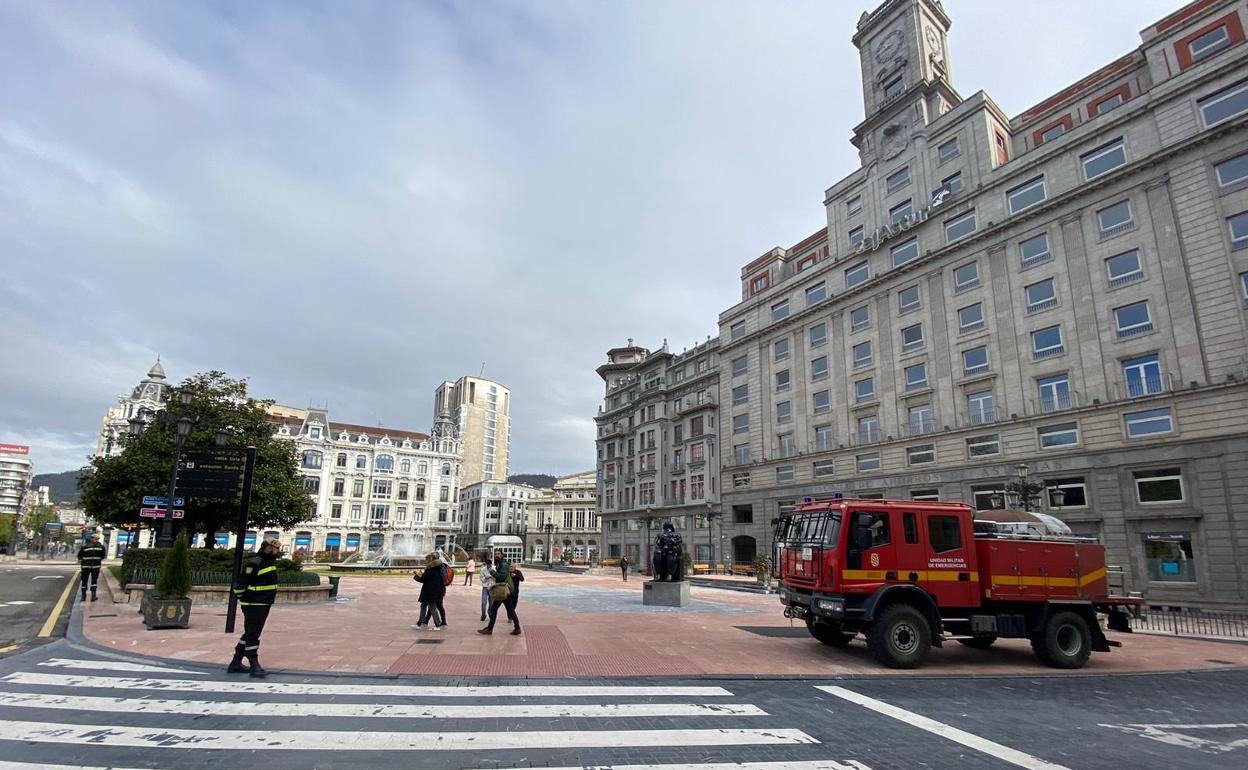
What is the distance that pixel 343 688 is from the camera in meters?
8.43

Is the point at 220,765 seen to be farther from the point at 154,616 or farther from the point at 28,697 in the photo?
the point at 154,616

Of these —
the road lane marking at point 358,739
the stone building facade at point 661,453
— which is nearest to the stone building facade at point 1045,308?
the stone building facade at point 661,453

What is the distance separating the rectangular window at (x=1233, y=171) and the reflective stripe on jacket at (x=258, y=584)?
3665cm

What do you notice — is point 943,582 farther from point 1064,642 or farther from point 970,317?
point 970,317

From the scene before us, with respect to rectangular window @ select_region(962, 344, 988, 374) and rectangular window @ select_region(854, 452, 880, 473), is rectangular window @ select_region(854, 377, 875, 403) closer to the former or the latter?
rectangular window @ select_region(854, 452, 880, 473)

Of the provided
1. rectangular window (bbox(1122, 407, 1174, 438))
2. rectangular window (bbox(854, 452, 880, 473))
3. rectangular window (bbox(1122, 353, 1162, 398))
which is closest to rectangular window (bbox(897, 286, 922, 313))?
rectangular window (bbox(854, 452, 880, 473))

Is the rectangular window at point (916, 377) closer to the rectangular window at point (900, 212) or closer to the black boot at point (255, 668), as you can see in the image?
the rectangular window at point (900, 212)

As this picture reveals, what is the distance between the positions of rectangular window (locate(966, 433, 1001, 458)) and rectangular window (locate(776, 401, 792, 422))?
14.1 m

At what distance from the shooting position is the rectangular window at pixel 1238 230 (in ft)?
82.8

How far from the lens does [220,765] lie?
5.50 m

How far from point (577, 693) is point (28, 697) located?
6.74m

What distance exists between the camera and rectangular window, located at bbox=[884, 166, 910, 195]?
134 feet

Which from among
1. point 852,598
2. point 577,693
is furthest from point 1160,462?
point 577,693

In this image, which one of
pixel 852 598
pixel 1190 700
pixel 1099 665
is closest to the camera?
pixel 1190 700
